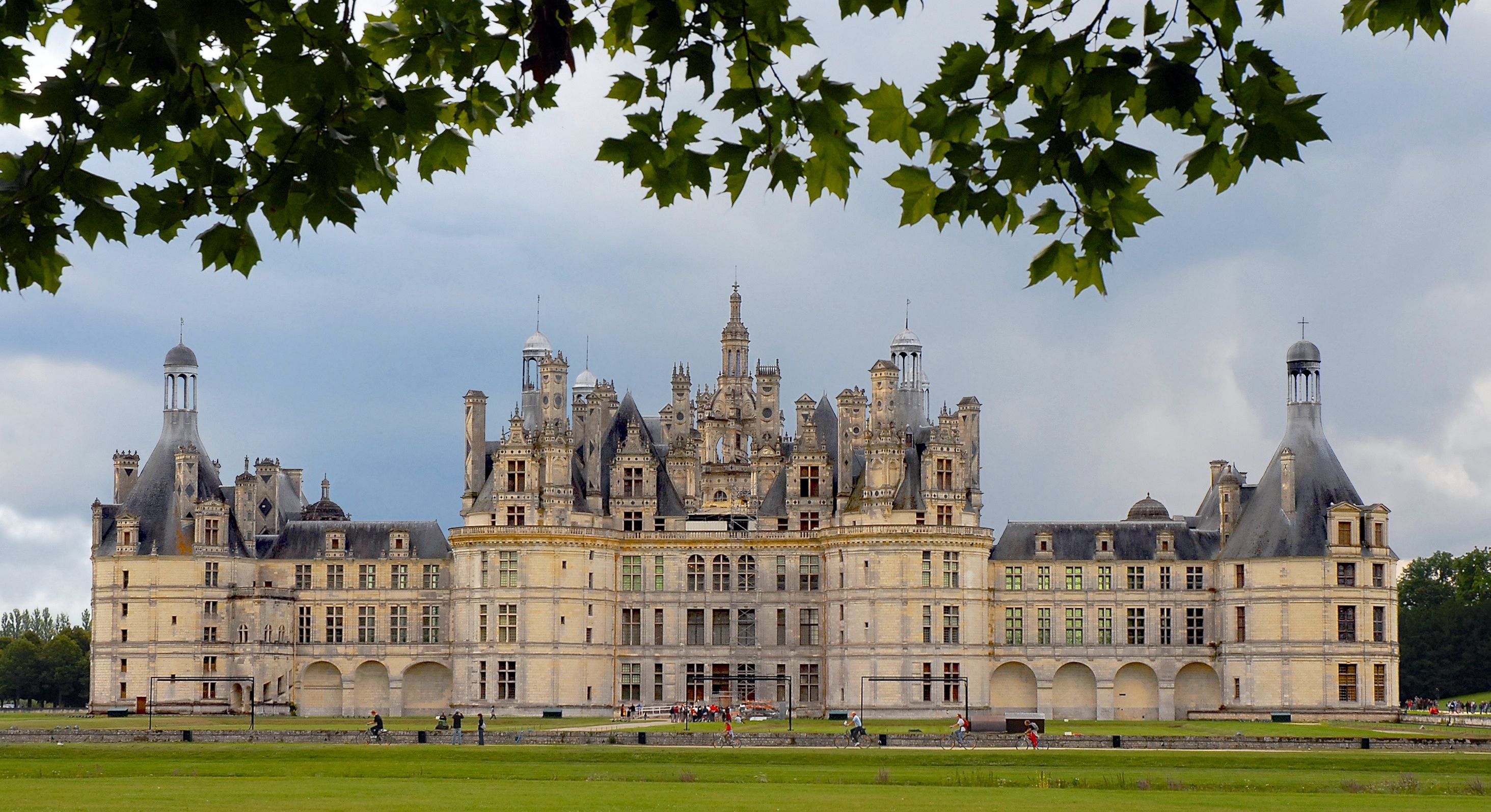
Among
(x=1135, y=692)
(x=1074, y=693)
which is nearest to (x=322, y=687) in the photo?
(x=1074, y=693)

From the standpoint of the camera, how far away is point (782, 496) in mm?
91688

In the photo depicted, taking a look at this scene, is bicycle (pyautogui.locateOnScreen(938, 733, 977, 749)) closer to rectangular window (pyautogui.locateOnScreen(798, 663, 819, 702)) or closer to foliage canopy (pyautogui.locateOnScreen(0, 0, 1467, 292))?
rectangular window (pyautogui.locateOnScreen(798, 663, 819, 702))

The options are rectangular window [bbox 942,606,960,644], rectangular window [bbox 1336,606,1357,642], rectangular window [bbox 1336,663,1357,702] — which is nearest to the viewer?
rectangular window [bbox 1336,663,1357,702]

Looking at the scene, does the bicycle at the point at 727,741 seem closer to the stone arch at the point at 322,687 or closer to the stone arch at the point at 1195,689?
the stone arch at the point at 1195,689

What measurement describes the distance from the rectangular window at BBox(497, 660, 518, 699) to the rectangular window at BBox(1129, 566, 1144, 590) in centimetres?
2889

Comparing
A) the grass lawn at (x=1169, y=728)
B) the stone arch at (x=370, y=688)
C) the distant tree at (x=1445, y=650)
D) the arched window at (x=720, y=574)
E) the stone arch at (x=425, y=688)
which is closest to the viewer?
the grass lawn at (x=1169, y=728)

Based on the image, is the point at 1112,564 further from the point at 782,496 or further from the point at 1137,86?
the point at 1137,86

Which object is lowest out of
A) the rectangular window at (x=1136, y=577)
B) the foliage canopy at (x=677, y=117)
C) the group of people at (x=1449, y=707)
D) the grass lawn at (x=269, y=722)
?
the group of people at (x=1449, y=707)

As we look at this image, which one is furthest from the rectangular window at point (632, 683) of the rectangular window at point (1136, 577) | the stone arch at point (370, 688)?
the rectangular window at point (1136, 577)

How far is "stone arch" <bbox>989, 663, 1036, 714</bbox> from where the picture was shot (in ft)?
296

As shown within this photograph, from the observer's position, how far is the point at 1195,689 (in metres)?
89.1

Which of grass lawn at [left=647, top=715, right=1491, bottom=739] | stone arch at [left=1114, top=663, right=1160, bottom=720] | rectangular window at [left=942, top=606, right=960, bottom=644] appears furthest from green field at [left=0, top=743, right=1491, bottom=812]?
stone arch at [left=1114, top=663, right=1160, bottom=720]

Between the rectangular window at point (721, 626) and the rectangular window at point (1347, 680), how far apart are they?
2787 cm

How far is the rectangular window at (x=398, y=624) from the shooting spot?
92.4m
